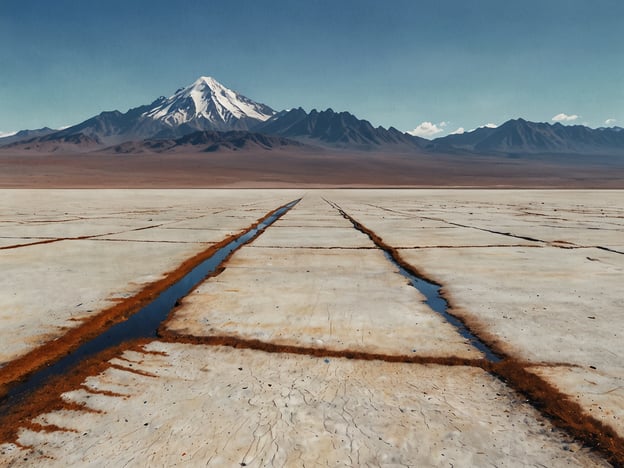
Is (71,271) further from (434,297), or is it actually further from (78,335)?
(434,297)

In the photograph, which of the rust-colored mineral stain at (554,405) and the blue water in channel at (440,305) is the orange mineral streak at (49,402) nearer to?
the rust-colored mineral stain at (554,405)

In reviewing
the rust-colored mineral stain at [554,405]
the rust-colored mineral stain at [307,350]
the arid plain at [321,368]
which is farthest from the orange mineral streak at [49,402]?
the rust-colored mineral stain at [554,405]

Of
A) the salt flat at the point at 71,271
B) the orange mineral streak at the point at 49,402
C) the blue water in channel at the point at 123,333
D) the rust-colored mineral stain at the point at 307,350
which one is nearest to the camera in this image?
the orange mineral streak at the point at 49,402

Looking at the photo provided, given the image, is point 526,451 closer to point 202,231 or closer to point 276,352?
point 276,352

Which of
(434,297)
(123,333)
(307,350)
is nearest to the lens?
(307,350)

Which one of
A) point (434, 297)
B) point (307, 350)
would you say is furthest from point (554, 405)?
point (434, 297)

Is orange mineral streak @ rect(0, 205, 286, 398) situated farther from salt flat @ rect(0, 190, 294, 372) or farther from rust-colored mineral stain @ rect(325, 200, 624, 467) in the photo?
rust-colored mineral stain @ rect(325, 200, 624, 467)
